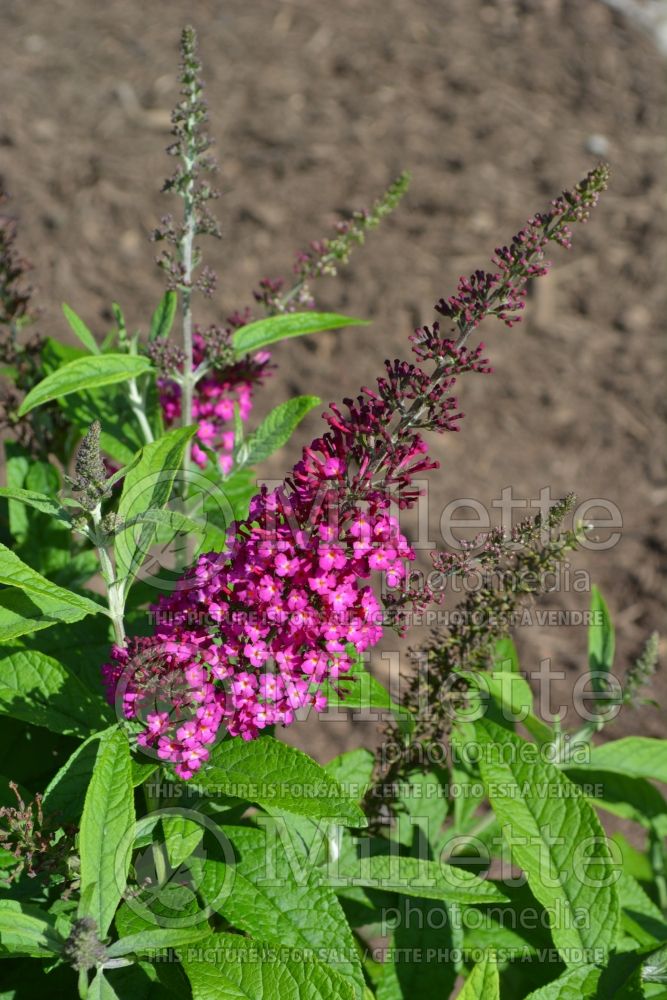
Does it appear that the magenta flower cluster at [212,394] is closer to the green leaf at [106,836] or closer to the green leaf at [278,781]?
the green leaf at [278,781]

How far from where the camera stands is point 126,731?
6.56 ft

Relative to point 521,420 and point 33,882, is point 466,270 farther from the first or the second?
point 33,882

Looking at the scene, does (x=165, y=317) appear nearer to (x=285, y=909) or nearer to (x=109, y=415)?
(x=109, y=415)

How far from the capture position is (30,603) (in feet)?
6.79

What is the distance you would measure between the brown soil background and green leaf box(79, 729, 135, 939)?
3438 millimetres

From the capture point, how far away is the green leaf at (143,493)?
2070 mm

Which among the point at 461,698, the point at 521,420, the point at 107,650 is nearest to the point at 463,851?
the point at 461,698

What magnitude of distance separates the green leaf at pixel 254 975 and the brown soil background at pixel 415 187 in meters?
3.30

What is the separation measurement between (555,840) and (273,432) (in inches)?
50.4

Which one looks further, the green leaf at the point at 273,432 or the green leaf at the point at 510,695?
the green leaf at the point at 273,432

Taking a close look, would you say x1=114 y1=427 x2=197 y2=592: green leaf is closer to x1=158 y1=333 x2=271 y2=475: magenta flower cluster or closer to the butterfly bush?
the butterfly bush

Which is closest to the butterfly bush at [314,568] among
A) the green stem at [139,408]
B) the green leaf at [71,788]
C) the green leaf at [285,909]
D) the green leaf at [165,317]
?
the green leaf at [71,788]

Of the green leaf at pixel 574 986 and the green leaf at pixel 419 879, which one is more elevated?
the green leaf at pixel 419 879

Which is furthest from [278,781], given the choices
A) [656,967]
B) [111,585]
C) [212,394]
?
[212,394]
